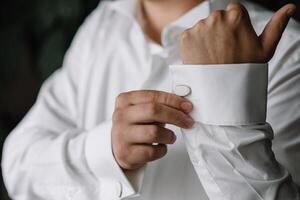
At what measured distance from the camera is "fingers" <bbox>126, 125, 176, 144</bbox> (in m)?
0.48

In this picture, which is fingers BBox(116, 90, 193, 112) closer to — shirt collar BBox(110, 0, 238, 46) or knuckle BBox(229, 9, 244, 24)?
knuckle BBox(229, 9, 244, 24)

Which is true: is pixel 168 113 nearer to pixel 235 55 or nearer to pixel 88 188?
pixel 235 55

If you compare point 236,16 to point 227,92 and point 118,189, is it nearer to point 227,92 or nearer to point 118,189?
point 227,92

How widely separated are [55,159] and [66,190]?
5cm

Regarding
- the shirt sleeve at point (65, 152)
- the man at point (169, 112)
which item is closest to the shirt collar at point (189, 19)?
the man at point (169, 112)

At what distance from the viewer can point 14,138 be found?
75cm

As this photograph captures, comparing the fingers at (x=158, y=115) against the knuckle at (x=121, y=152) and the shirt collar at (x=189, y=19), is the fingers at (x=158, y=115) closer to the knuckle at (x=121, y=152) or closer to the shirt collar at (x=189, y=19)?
the knuckle at (x=121, y=152)

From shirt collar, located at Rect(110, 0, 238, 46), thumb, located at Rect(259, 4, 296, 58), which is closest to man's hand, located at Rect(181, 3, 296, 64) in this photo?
thumb, located at Rect(259, 4, 296, 58)

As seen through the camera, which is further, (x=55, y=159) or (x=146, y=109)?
(x=55, y=159)

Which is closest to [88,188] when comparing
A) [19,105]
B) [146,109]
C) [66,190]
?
[66,190]

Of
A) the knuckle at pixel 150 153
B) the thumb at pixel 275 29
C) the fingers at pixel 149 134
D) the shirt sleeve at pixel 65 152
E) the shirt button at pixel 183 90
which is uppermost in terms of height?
the thumb at pixel 275 29

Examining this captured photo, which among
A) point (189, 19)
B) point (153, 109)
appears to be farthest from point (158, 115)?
point (189, 19)

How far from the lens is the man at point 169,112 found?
46cm

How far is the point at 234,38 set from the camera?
453 mm
